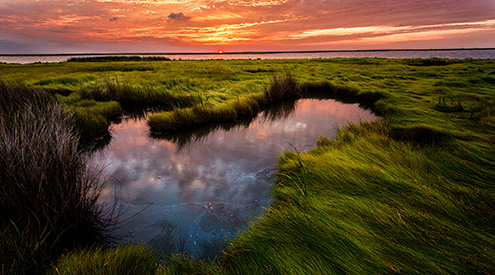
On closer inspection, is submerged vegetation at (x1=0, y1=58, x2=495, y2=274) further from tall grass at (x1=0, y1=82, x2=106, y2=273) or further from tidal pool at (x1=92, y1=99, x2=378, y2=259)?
tidal pool at (x1=92, y1=99, x2=378, y2=259)

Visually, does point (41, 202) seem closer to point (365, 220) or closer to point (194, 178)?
point (194, 178)

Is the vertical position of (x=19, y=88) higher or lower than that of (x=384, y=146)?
higher

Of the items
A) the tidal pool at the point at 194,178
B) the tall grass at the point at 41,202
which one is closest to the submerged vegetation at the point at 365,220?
the tall grass at the point at 41,202

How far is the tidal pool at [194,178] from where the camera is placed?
2857 mm

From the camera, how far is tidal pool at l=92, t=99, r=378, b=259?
286 centimetres

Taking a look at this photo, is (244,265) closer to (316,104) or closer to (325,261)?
(325,261)

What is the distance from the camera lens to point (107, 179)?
13.1 ft

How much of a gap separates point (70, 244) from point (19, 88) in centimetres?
621

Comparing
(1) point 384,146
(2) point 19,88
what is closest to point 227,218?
(1) point 384,146

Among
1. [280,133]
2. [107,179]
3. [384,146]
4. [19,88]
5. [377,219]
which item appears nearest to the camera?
[377,219]

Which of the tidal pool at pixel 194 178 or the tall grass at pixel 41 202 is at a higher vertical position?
the tall grass at pixel 41 202

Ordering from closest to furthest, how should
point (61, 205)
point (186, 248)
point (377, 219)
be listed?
point (377, 219) → point (61, 205) → point (186, 248)

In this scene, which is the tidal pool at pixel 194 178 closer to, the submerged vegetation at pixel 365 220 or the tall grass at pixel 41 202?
the submerged vegetation at pixel 365 220

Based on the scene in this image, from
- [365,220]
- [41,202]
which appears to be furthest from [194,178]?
[365,220]
